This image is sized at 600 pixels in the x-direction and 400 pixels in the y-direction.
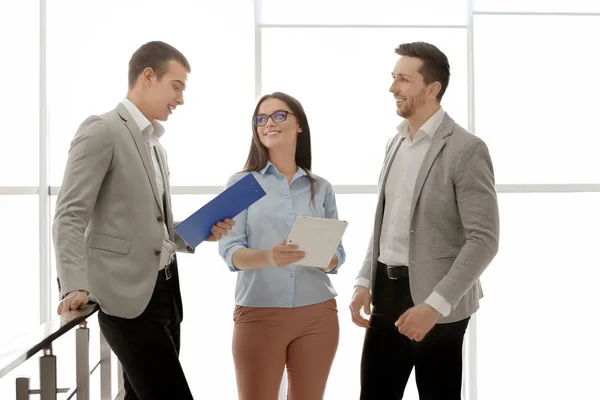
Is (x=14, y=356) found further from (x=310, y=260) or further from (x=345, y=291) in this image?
(x=345, y=291)

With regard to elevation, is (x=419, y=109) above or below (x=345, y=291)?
above

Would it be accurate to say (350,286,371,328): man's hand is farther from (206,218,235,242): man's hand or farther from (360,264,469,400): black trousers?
(206,218,235,242): man's hand

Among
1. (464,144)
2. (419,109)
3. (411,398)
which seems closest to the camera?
(464,144)

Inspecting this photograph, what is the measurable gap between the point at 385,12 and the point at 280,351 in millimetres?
2311

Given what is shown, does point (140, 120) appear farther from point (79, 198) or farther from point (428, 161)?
point (428, 161)

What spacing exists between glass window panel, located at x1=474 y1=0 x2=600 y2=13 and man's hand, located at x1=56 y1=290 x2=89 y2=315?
10.0 ft

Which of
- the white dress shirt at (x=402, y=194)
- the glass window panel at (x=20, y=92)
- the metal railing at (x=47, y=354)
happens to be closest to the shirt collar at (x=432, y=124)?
the white dress shirt at (x=402, y=194)

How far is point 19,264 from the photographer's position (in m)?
3.58

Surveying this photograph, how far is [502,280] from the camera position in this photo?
159 inches

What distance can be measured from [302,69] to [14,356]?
9.32 ft

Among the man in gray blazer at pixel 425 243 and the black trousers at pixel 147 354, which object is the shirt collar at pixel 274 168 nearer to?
the man in gray blazer at pixel 425 243

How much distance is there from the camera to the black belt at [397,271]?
218 cm

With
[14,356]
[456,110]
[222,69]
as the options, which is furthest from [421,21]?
[14,356]

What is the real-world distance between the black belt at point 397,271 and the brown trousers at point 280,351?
44cm
